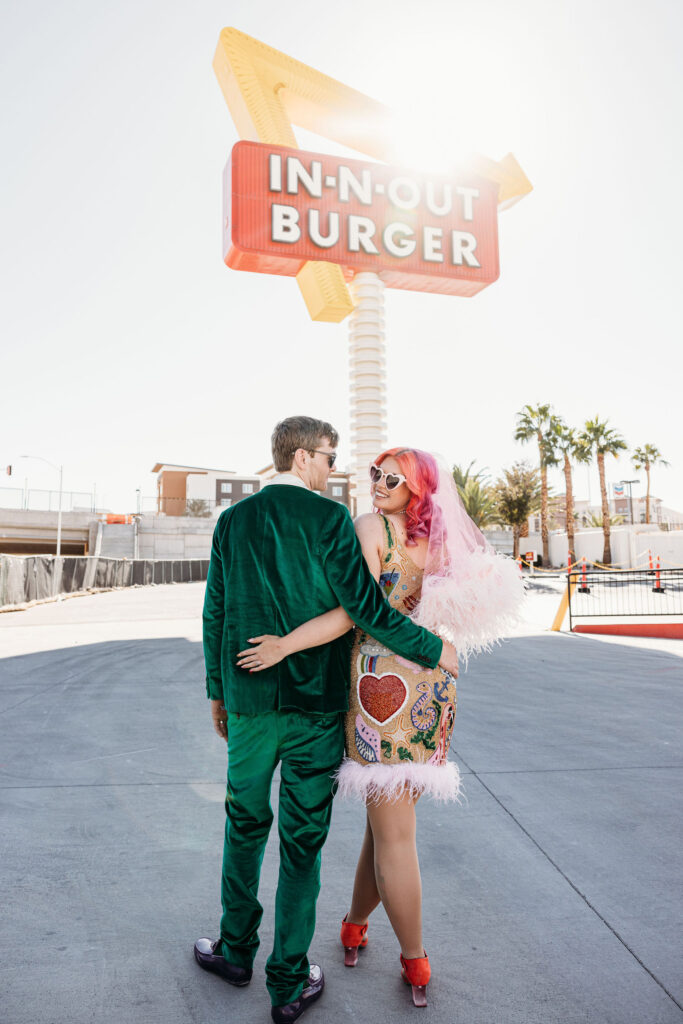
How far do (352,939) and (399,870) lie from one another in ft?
1.64

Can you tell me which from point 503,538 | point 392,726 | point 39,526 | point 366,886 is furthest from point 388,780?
point 503,538

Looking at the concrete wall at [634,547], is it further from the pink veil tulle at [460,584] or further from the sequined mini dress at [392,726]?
the sequined mini dress at [392,726]

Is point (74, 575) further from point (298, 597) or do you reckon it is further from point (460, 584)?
point (460, 584)

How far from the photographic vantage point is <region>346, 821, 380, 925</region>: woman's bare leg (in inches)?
97.6

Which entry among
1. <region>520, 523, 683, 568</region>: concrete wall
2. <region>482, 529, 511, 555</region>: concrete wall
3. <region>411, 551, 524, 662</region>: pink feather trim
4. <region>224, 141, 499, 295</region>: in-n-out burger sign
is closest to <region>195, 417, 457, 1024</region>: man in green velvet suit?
<region>411, 551, 524, 662</region>: pink feather trim

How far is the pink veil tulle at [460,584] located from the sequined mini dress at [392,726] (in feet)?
0.65

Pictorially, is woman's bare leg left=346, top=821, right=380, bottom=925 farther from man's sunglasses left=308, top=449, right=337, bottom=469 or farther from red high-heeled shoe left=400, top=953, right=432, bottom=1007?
man's sunglasses left=308, top=449, right=337, bottom=469

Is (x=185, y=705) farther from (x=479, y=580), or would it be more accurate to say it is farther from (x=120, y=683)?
(x=479, y=580)

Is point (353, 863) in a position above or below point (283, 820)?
below

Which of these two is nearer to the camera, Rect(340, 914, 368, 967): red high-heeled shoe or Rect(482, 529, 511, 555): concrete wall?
Rect(340, 914, 368, 967): red high-heeled shoe

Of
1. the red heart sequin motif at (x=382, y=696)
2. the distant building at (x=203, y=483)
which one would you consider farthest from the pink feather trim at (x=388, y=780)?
the distant building at (x=203, y=483)

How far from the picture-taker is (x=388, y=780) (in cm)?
225

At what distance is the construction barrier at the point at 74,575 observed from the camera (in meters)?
18.8

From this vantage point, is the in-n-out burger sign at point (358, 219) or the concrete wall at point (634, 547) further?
the concrete wall at point (634, 547)
